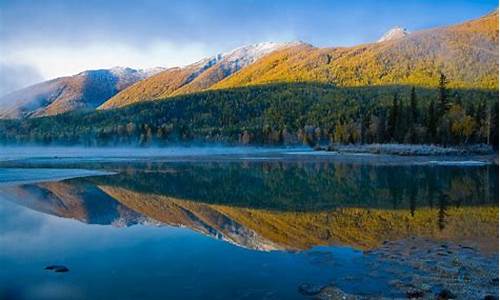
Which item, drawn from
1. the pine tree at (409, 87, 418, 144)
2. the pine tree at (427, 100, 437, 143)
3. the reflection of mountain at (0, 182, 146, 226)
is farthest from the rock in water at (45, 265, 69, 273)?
the pine tree at (409, 87, 418, 144)

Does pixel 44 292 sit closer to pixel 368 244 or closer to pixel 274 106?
pixel 368 244

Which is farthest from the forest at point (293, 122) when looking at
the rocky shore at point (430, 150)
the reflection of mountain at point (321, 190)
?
the reflection of mountain at point (321, 190)

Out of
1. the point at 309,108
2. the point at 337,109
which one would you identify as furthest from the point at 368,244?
the point at 309,108

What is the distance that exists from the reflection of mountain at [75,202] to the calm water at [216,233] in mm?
55

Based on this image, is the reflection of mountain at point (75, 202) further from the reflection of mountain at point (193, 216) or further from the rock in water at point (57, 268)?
the rock in water at point (57, 268)

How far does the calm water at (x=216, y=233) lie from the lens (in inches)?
419

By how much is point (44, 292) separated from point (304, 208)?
13.8 m

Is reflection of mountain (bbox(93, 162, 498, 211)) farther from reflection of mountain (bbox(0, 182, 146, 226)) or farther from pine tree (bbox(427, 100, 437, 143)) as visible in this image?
pine tree (bbox(427, 100, 437, 143))

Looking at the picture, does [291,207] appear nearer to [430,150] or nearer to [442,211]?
[442,211]

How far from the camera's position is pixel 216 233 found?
54.1 feet

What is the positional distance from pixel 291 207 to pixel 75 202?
10407mm

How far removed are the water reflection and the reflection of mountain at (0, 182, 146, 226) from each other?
1.7 inches

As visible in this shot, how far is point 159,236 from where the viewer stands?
1598cm

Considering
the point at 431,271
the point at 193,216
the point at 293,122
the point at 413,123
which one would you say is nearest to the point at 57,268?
the point at 193,216
